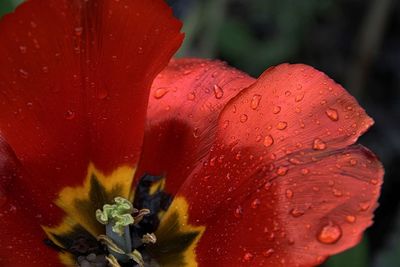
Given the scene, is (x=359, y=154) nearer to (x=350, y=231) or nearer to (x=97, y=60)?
(x=350, y=231)

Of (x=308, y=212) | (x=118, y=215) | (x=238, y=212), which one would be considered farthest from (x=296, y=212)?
(x=118, y=215)

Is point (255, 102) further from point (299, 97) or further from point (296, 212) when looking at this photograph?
point (296, 212)

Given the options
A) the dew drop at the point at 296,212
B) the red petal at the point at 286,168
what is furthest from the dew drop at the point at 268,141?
the dew drop at the point at 296,212

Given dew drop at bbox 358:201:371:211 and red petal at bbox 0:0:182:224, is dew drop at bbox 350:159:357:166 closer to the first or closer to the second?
dew drop at bbox 358:201:371:211

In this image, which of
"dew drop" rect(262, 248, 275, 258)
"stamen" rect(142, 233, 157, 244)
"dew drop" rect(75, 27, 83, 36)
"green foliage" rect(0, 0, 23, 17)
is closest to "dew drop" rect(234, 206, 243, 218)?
"dew drop" rect(262, 248, 275, 258)

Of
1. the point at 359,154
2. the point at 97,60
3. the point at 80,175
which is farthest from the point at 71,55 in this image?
the point at 359,154

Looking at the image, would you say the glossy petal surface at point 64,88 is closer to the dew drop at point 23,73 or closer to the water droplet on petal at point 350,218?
the dew drop at point 23,73
